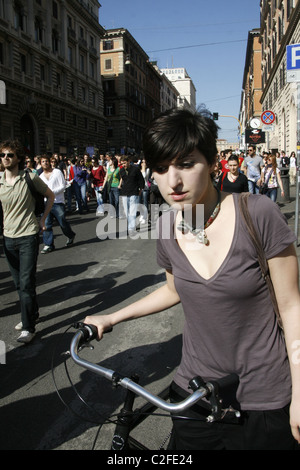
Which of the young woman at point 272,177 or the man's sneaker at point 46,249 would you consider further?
the young woman at point 272,177

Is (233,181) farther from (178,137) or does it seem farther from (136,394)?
(136,394)

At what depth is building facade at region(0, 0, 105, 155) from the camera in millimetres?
31859

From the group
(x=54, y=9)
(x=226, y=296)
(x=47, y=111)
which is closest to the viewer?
(x=226, y=296)

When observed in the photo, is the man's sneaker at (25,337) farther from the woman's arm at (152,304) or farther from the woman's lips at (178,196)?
the woman's lips at (178,196)

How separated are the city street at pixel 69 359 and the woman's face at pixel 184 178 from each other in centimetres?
69

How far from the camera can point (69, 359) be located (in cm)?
370

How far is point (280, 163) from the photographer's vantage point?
22.8 meters

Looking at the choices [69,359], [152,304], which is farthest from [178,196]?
[69,359]

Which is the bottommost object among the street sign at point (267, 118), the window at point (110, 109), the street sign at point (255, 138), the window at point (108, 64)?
the street sign at point (267, 118)

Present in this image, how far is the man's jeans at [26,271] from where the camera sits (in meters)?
4.20

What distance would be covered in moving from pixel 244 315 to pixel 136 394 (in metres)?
Result: 0.47

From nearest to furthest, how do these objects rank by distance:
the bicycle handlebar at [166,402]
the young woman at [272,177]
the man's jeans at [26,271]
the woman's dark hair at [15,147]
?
1. the bicycle handlebar at [166,402]
2. the man's jeans at [26,271]
3. the woman's dark hair at [15,147]
4. the young woman at [272,177]

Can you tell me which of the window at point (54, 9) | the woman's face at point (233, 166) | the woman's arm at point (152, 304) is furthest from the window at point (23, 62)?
the woman's arm at point (152, 304)
